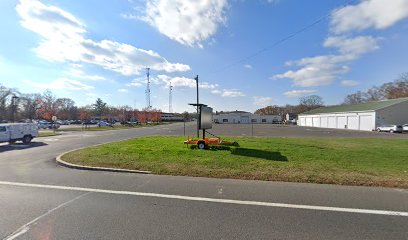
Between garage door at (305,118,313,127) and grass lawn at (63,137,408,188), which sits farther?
garage door at (305,118,313,127)

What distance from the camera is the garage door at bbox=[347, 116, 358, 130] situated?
149 ft

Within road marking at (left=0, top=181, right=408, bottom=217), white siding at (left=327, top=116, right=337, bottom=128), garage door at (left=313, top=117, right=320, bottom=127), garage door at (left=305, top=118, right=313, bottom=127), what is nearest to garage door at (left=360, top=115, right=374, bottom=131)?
white siding at (left=327, top=116, right=337, bottom=128)

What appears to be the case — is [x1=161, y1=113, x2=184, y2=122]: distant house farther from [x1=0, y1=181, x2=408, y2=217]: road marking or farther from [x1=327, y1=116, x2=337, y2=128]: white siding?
[x1=0, y1=181, x2=408, y2=217]: road marking

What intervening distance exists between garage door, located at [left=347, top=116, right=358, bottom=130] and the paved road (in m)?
45.6

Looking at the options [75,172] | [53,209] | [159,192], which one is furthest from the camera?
[75,172]

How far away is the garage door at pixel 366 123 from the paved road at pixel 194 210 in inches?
1677

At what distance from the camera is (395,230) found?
12.9ft

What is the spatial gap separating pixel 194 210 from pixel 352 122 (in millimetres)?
50248

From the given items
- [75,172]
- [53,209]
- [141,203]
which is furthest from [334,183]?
[75,172]

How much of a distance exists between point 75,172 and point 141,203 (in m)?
4.40

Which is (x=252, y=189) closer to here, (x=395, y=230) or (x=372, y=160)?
(x=395, y=230)

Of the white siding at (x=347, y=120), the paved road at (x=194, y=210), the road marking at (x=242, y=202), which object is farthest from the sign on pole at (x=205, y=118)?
the white siding at (x=347, y=120)

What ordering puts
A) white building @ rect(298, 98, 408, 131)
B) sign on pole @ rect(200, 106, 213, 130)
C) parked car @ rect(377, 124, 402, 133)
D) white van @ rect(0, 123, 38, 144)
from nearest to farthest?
sign on pole @ rect(200, 106, 213, 130) < white van @ rect(0, 123, 38, 144) < parked car @ rect(377, 124, 402, 133) < white building @ rect(298, 98, 408, 131)

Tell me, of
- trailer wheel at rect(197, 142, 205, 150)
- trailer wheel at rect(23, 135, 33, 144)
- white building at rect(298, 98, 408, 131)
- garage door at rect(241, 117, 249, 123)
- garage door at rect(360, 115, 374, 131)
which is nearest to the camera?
trailer wheel at rect(197, 142, 205, 150)
